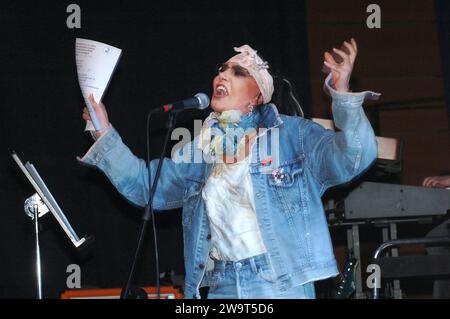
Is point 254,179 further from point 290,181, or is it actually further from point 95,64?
point 95,64

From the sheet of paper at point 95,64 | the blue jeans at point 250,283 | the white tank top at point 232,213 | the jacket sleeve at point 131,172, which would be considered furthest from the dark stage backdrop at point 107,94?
the blue jeans at point 250,283

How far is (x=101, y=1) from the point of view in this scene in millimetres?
4387

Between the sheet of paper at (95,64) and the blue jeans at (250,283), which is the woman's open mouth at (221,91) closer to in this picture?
the sheet of paper at (95,64)

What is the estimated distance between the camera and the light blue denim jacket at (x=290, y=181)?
298 centimetres

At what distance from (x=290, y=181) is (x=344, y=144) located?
27 centimetres

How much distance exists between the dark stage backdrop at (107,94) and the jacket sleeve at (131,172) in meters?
0.96

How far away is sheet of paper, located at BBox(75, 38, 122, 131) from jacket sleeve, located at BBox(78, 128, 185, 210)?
6.9 inches

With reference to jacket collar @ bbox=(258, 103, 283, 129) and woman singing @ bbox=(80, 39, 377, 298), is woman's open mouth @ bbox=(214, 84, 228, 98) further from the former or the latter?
jacket collar @ bbox=(258, 103, 283, 129)

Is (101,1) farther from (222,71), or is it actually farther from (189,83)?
(222,71)

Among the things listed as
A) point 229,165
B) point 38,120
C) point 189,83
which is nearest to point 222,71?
point 229,165

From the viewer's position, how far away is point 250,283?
297 centimetres

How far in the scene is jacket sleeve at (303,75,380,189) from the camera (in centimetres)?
294

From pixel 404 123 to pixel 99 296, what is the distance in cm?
209

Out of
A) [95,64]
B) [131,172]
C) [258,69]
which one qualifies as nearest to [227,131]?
[258,69]
